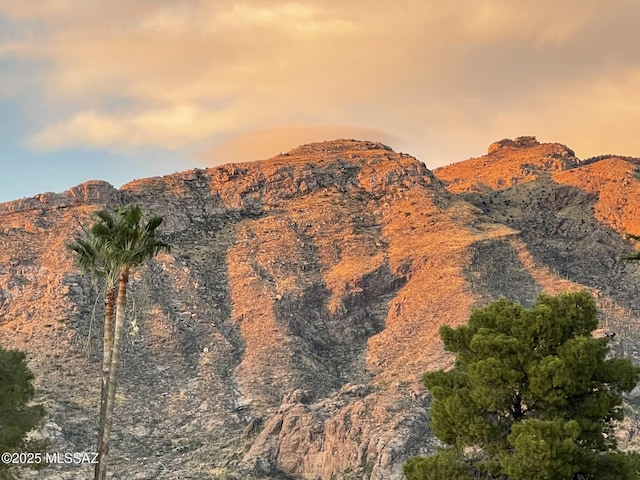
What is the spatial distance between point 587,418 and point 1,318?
68.7 m

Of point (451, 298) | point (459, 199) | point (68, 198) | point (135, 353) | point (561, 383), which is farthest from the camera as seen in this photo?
point (459, 199)

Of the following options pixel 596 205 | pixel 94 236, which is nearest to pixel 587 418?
pixel 94 236

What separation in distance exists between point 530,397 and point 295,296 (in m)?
64.9

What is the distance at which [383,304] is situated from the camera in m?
92.9

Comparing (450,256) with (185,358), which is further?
(450,256)

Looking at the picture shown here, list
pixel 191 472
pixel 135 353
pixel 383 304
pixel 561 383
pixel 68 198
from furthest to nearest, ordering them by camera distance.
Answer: pixel 68 198
pixel 383 304
pixel 135 353
pixel 191 472
pixel 561 383

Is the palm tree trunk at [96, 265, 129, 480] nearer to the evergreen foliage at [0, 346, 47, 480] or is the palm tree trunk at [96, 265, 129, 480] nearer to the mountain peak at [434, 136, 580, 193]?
the evergreen foliage at [0, 346, 47, 480]

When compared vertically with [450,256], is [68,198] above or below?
above

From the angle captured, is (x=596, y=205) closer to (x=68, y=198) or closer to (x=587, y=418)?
(x=68, y=198)

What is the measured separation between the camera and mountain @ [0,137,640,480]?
6669 cm

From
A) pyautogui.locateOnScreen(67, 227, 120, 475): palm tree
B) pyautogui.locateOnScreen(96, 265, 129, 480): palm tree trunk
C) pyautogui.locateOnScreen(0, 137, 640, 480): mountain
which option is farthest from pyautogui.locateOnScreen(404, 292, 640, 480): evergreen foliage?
pyautogui.locateOnScreen(0, 137, 640, 480): mountain

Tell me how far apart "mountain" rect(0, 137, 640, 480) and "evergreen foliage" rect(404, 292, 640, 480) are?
32.9m

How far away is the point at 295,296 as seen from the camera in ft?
300

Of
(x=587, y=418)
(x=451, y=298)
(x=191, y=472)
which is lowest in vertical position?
(x=191, y=472)
